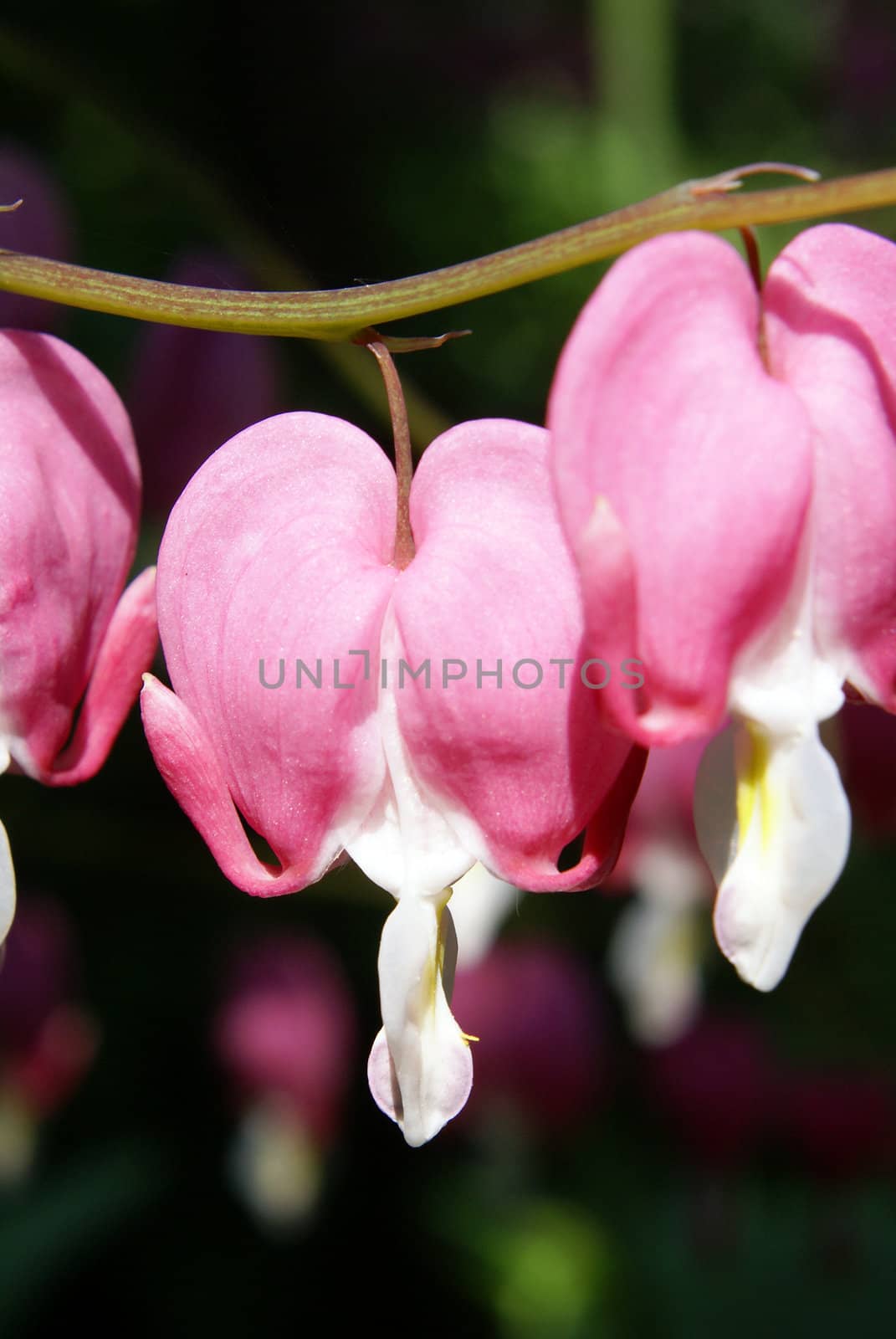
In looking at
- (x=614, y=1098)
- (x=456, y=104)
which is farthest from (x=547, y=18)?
(x=614, y=1098)

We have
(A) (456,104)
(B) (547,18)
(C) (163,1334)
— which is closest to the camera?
(C) (163,1334)

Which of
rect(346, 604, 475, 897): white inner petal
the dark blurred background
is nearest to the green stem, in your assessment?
rect(346, 604, 475, 897): white inner petal

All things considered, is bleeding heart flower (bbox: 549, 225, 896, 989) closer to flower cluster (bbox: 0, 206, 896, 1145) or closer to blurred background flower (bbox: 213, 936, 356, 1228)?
flower cluster (bbox: 0, 206, 896, 1145)

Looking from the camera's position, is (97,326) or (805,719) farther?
(97,326)

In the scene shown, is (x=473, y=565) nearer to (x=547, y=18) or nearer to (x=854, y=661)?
(x=854, y=661)

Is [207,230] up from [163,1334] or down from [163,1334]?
up

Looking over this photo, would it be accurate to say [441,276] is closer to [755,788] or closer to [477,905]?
[755,788]

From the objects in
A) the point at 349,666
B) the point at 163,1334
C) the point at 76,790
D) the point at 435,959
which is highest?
the point at 349,666

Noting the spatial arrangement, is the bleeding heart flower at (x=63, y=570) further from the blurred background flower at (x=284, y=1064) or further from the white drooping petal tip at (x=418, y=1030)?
the blurred background flower at (x=284, y=1064)
